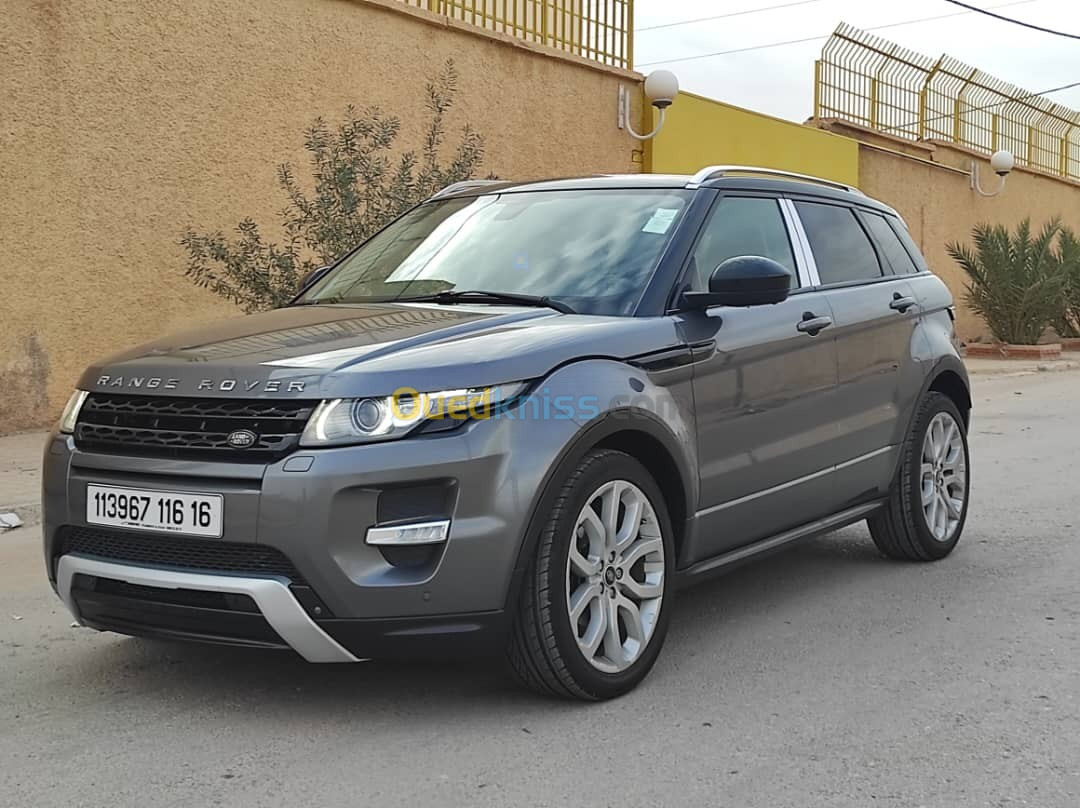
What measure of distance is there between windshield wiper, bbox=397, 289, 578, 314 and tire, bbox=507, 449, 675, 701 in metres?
0.67

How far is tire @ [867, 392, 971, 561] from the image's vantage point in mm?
5965

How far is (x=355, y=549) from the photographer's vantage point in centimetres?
361

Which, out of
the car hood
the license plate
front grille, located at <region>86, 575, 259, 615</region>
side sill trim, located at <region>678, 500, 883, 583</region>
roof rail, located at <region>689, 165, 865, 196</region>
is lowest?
side sill trim, located at <region>678, 500, 883, 583</region>

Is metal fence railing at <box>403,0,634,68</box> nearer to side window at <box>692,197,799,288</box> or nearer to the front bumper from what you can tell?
side window at <box>692,197,799,288</box>

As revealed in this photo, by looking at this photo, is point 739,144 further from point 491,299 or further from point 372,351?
point 372,351

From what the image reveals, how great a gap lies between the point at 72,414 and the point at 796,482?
2587mm

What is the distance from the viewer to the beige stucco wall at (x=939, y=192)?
75.2ft

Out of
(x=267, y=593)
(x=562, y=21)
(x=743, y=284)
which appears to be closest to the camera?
(x=267, y=593)

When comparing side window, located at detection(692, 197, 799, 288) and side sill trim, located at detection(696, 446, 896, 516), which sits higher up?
side window, located at detection(692, 197, 799, 288)

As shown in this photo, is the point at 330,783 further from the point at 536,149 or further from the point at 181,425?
the point at 536,149

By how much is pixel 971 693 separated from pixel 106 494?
2.71 metres

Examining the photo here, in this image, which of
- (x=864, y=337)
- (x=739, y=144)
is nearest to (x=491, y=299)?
(x=864, y=337)

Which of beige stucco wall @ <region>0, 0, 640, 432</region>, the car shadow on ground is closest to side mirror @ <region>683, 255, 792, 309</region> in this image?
the car shadow on ground

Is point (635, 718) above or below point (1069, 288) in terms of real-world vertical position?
below
